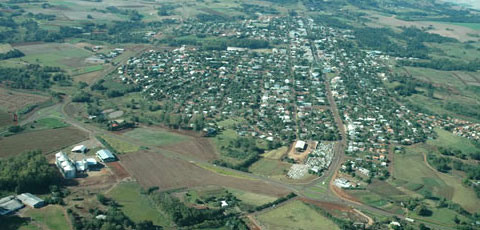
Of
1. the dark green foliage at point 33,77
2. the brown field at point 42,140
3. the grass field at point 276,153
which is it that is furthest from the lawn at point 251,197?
the dark green foliage at point 33,77

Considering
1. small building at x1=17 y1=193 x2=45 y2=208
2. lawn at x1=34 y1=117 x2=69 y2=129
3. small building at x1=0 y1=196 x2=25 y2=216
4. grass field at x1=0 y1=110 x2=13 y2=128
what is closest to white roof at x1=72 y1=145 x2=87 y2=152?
lawn at x1=34 y1=117 x2=69 y2=129

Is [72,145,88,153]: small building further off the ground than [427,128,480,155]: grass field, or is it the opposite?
[72,145,88,153]: small building

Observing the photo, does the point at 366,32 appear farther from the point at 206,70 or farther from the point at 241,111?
the point at 241,111

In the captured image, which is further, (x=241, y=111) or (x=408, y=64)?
(x=408, y=64)

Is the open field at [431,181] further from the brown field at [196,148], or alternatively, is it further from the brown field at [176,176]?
the brown field at [196,148]

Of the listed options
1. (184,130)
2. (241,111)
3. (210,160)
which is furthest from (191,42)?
(210,160)

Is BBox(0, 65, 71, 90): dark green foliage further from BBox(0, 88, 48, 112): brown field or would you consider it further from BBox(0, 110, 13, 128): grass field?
BBox(0, 110, 13, 128): grass field
